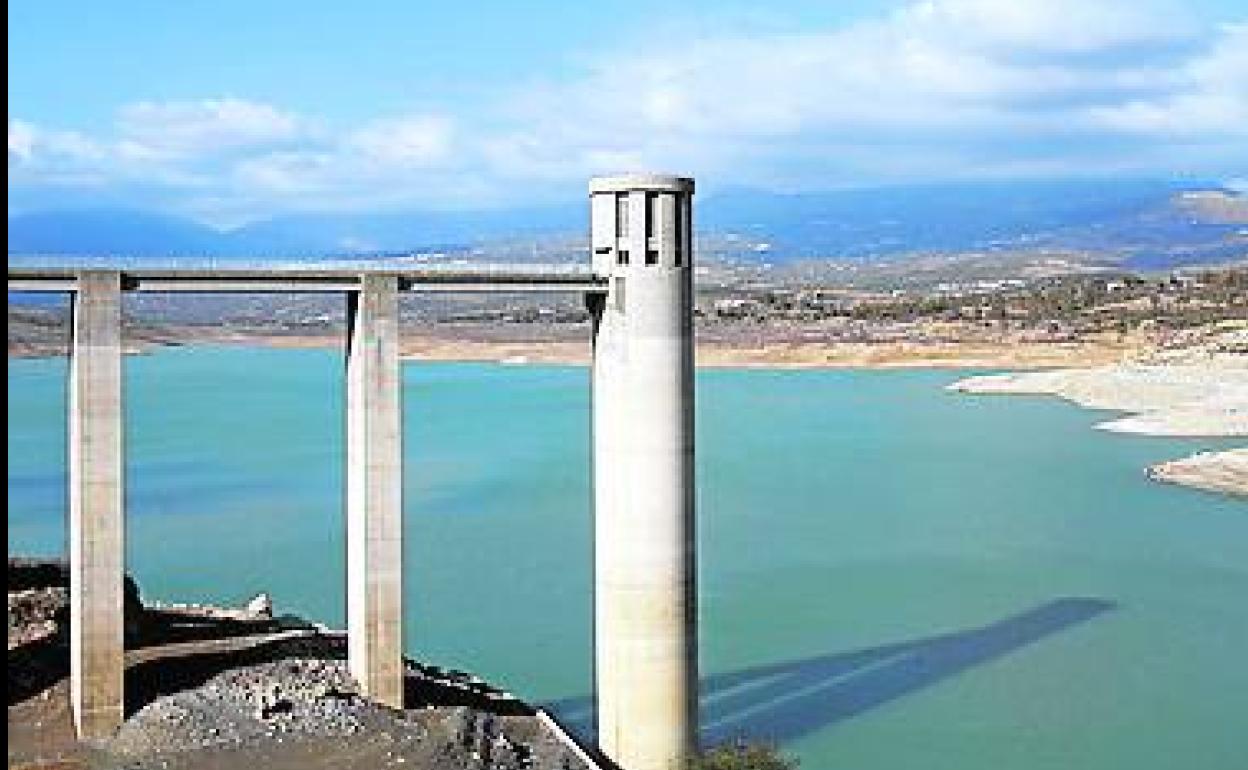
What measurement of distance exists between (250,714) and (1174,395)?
33.9m

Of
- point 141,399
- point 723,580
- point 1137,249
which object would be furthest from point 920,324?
point 1137,249

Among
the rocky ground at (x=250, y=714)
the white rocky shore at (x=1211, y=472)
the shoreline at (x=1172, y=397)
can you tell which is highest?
the shoreline at (x=1172, y=397)

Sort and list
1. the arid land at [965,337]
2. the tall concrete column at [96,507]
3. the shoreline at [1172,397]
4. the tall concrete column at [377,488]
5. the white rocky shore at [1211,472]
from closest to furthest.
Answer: the tall concrete column at [96,507]
the tall concrete column at [377,488]
the white rocky shore at [1211,472]
the shoreline at [1172,397]
the arid land at [965,337]

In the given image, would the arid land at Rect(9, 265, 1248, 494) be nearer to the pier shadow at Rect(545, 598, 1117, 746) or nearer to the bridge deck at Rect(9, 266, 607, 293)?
the pier shadow at Rect(545, 598, 1117, 746)

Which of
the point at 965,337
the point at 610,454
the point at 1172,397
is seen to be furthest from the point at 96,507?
the point at 965,337

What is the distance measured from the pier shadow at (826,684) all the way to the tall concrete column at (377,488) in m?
2.25

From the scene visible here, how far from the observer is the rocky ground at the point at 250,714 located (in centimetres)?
1059

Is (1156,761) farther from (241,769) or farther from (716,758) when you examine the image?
(241,769)

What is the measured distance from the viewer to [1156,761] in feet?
40.5

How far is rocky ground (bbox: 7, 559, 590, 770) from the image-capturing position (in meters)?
10.6

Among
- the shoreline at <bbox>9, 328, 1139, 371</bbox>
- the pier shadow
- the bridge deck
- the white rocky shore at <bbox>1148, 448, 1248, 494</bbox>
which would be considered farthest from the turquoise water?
the shoreline at <bbox>9, 328, 1139, 371</bbox>

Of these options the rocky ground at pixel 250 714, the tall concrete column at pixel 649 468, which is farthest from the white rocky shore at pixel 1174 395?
the rocky ground at pixel 250 714

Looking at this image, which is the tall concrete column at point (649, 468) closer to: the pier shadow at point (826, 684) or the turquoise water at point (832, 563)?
the pier shadow at point (826, 684)

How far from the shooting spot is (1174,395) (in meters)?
40.6
